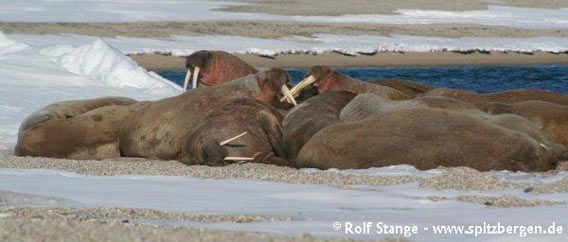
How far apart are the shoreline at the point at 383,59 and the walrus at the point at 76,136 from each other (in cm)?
1711

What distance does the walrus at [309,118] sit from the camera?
10.5 m

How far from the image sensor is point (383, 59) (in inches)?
1297

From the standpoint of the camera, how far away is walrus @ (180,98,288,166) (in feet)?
34.4

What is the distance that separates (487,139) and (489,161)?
195 millimetres

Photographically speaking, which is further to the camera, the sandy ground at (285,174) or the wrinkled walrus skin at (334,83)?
the wrinkled walrus skin at (334,83)

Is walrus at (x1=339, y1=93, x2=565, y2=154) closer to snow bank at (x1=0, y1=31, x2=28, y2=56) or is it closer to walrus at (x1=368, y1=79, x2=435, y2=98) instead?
walrus at (x1=368, y1=79, x2=435, y2=98)

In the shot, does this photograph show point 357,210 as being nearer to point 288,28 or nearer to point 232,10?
point 288,28

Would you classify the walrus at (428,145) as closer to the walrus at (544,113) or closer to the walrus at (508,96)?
the walrus at (544,113)

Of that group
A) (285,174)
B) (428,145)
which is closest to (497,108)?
(428,145)

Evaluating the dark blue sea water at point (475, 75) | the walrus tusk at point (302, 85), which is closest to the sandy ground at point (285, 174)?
the walrus tusk at point (302, 85)

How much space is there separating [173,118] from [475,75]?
18.2 meters

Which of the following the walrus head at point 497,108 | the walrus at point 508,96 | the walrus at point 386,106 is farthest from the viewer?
the walrus at point 508,96

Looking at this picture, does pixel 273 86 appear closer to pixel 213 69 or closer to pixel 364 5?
pixel 213 69

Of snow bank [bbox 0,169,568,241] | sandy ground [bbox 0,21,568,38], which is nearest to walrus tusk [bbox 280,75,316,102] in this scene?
snow bank [bbox 0,169,568,241]
